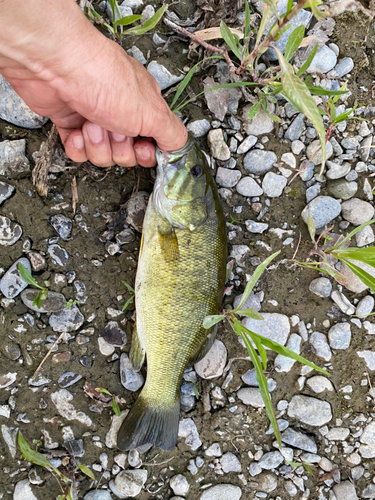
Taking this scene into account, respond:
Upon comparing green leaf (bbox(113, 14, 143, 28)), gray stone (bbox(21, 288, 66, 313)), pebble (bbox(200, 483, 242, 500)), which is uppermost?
green leaf (bbox(113, 14, 143, 28))

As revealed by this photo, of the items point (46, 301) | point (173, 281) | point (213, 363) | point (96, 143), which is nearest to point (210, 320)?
point (173, 281)

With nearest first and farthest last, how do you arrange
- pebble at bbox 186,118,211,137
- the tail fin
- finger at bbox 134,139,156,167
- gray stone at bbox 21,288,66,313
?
finger at bbox 134,139,156,167 < the tail fin < gray stone at bbox 21,288,66,313 < pebble at bbox 186,118,211,137

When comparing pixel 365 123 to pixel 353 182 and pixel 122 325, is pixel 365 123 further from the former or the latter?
pixel 122 325

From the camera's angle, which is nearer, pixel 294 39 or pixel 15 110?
pixel 294 39

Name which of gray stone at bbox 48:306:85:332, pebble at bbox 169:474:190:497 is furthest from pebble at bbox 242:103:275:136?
pebble at bbox 169:474:190:497

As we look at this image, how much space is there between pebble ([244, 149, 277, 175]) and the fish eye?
56cm

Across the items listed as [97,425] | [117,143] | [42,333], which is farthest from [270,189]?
[97,425]

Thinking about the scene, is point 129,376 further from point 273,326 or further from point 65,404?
point 273,326

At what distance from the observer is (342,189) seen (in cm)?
321

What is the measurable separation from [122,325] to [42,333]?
62 cm

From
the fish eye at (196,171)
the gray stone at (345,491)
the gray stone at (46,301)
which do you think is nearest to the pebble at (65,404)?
the gray stone at (46,301)

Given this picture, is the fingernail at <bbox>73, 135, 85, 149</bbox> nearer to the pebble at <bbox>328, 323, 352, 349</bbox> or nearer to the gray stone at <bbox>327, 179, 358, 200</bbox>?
the gray stone at <bbox>327, 179, 358, 200</bbox>

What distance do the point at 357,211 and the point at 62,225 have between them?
2.40 m

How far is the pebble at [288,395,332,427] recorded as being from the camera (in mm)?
3252
